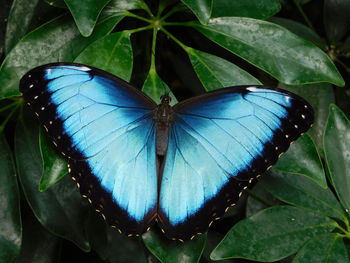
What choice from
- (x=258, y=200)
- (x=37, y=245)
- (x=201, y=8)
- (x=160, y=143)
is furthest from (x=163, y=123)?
(x=37, y=245)

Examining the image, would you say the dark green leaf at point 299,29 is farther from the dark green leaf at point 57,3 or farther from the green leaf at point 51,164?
the green leaf at point 51,164

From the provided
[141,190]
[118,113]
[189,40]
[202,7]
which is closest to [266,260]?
[141,190]

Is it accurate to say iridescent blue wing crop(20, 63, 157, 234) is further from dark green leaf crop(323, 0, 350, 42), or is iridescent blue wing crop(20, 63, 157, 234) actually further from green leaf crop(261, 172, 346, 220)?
dark green leaf crop(323, 0, 350, 42)

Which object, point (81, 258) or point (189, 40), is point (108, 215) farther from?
point (189, 40)

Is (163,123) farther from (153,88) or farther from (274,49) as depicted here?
(274,49)

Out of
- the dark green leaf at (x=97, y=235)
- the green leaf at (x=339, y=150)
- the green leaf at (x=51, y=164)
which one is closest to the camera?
the green leaf at (x=51, y=164)

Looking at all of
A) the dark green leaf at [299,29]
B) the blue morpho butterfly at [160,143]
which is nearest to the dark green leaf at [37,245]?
the blue morpho butterfly at [160,143]
